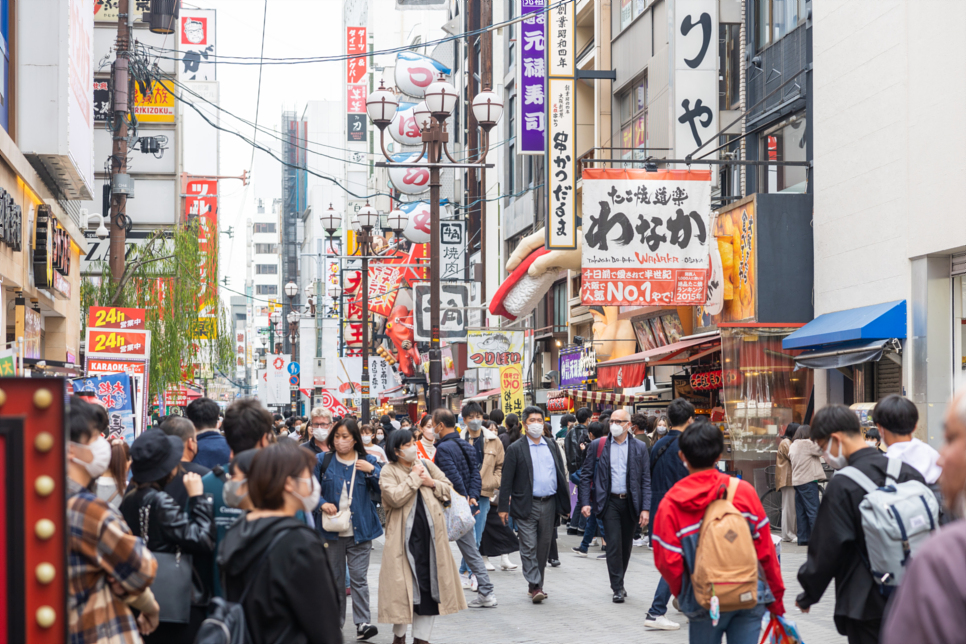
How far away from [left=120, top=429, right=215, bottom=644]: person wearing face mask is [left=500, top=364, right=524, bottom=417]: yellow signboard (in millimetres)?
18057

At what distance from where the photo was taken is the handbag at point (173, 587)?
527 centimetres

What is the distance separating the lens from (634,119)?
2781 cm

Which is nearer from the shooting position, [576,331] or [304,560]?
[304,560]

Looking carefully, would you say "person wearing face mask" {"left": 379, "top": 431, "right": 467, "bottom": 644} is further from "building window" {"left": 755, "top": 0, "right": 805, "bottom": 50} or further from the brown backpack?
"building window" {"left": 755, "top": 0, "right": 805, "bottom": 50}

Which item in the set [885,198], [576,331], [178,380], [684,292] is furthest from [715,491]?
[576,331]

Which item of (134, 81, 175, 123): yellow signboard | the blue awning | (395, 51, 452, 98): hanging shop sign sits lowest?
the blue awning

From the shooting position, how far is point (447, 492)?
9836mm

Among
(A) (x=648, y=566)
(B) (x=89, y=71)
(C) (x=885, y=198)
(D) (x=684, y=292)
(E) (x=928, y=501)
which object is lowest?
(A) (x=648, y=566)

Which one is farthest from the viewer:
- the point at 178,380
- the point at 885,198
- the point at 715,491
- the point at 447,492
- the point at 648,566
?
the point at 178,380

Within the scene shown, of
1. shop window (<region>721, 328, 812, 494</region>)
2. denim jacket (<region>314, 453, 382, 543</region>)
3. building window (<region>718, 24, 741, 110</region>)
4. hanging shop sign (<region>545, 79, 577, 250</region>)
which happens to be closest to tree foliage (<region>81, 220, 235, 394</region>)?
hanging shop sign (<region>545, 79, 577, 250</region>)

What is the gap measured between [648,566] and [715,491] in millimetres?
9292

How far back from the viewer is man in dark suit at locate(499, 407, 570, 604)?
12070mm

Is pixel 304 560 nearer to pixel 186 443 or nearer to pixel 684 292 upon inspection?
pixel 186 443

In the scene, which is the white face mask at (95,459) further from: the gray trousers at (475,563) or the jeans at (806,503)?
the jeans at (806,503)
